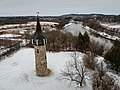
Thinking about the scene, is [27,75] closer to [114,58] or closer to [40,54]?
[40,54]

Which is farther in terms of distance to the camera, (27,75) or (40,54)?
(27,75)

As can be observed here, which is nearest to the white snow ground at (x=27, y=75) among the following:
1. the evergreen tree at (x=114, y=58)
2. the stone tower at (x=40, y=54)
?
the stone tower at (x=40, y=54)

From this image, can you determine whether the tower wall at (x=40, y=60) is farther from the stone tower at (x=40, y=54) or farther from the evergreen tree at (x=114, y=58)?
the evergreen tree at (x=114, y=58)

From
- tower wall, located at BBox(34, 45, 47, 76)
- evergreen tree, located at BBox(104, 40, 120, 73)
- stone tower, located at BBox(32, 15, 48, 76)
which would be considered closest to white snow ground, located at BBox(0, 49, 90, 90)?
tower wall, located at BBox(34, 45, 47, 76)

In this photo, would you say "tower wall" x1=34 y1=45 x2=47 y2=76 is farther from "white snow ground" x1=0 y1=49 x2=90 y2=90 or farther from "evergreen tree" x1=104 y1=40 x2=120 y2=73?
"evergreen tree" x1=104 y1=40 x2=120 y2=73

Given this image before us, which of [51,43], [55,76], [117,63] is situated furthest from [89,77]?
[51,43]

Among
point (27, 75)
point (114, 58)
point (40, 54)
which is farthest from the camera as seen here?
point (114, 58)

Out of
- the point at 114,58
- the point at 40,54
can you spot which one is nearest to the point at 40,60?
the point at 40,54

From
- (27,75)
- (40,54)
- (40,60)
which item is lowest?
(27,75)
